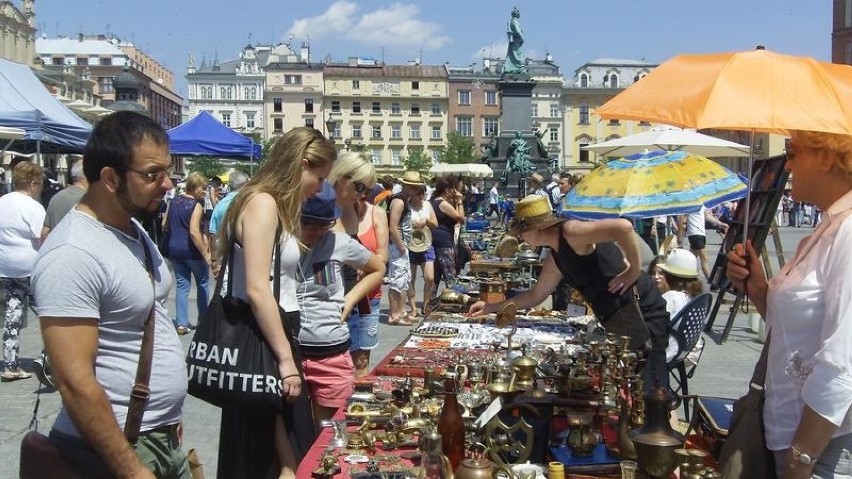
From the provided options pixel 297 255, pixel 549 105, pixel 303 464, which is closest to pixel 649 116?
pixel 297 255

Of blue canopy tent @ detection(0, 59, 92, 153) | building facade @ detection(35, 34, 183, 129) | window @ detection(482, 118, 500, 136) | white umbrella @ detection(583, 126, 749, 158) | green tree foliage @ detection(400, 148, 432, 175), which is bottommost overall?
white umbrella @ detection(583, 126, 749, 158)

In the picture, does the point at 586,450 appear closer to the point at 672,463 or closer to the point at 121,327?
the point at 672,463

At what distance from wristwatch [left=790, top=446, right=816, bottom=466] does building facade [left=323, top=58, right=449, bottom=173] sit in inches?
3695

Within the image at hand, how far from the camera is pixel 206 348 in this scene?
9.73 feet

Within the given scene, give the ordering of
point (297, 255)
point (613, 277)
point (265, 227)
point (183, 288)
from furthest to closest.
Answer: point (183, 288), point (613, 277), point (297, 255), point (265, 227)

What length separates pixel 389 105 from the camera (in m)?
96.8

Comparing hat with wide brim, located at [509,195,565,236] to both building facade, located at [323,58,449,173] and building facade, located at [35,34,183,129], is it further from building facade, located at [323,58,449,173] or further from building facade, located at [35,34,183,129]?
building facade, located at [35,34,183,129]

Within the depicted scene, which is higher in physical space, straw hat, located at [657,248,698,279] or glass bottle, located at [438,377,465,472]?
straw hat, located at [657,248,698,279]

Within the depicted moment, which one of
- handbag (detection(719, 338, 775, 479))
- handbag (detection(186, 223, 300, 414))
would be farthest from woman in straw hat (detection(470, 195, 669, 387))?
handbag (detection(186, 223, 300, 414))

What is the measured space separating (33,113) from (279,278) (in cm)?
890

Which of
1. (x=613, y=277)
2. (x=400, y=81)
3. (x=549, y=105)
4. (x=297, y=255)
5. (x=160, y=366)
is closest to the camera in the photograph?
(x=160, y=366)

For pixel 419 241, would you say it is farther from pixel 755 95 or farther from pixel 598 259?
pixel 755 95

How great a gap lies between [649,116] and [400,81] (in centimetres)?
9544

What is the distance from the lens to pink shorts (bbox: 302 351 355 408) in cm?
363
